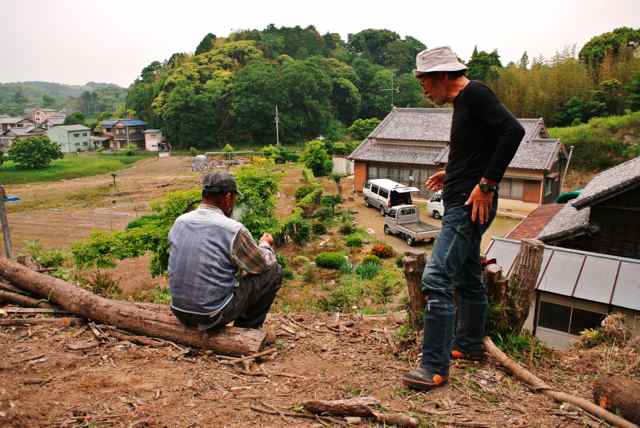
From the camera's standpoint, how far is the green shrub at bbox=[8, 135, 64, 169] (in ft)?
125

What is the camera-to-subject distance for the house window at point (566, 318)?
269 inches

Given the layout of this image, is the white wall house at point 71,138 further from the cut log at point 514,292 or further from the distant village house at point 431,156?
the cut log at point 514,292

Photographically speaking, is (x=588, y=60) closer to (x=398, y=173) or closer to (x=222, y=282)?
(x=398, y=173)

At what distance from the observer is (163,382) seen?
2838 millimetres

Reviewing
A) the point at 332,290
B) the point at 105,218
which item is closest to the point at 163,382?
the point at 332,290

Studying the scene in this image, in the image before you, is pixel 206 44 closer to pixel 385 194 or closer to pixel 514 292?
pixel 385 194

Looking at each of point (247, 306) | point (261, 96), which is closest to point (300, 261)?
point (247, 306)

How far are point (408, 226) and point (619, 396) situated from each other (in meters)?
14.8

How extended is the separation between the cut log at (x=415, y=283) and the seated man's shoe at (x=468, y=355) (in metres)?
0.39

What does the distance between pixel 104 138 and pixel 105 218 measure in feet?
125

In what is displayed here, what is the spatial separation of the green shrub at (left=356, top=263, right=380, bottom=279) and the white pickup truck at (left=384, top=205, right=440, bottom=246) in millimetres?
3176

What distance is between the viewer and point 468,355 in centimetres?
304

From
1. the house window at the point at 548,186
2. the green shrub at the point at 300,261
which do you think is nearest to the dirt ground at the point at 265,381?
the green shrub at the point at 300,261

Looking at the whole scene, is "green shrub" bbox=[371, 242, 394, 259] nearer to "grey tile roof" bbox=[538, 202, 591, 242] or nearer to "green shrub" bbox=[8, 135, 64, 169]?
"grey tile roof" bbox=[538, 202, 591, 242]
